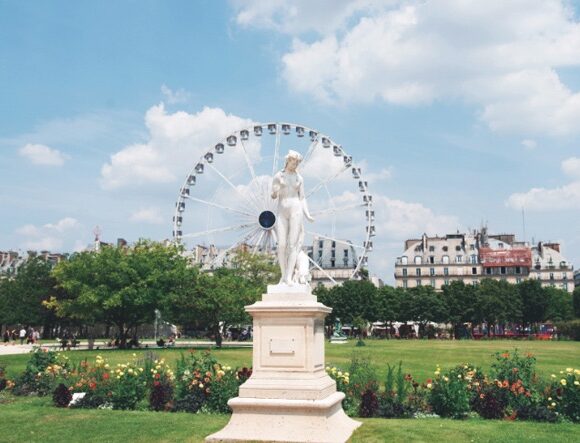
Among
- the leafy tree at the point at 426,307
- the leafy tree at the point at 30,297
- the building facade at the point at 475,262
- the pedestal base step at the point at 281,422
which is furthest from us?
the building facade at the point at 475,262

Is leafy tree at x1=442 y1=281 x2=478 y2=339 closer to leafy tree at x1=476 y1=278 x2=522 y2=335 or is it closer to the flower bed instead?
leafy tree at x1=476 y1=278 x2=522 y2=335

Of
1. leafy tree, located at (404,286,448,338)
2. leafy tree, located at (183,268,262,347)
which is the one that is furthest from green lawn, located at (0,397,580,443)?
leafy tree, located at (404,286,448,338)

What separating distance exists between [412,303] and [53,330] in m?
48.5

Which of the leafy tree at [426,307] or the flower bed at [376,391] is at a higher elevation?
the leafy tree at [426,307]

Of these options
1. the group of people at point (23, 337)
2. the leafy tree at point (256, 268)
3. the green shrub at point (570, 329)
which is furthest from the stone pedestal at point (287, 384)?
the green shrub at point (570, 329)

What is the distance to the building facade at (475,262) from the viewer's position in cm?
12156

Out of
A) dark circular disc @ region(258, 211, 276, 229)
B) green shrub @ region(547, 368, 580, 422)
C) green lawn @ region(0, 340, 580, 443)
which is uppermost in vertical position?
dark circular disc @ region(258, 211, 276, 229)

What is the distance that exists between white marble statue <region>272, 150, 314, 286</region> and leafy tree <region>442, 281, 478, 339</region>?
266 ft

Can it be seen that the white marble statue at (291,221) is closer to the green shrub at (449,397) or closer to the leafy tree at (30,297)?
the green shrub at (449,397)

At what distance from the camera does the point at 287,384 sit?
1172 cm

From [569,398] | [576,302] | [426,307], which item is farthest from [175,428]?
[576,302]

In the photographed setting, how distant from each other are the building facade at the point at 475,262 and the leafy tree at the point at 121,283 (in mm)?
78098

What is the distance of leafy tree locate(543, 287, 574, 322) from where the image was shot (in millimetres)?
96938

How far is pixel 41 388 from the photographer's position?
18969 mm
